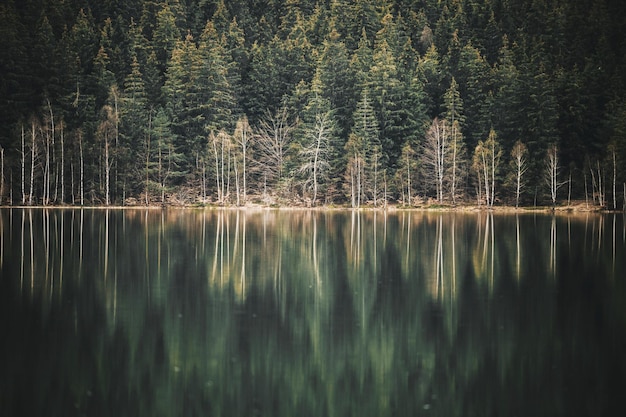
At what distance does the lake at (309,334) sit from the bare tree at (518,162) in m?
53.8

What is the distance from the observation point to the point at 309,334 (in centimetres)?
1789

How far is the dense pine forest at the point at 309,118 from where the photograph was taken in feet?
294

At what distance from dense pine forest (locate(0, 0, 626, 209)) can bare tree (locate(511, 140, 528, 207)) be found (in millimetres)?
232

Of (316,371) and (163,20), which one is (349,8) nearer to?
(163,20)

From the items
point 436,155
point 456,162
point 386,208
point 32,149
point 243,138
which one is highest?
point 243,138

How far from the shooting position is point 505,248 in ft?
127

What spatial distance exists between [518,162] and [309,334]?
71.3m

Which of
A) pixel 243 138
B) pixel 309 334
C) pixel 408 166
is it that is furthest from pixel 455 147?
pixel 309 334

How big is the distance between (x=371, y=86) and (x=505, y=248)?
63483 millimetres

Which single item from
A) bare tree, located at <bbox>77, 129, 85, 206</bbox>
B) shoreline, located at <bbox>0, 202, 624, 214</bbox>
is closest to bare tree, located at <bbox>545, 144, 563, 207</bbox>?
shoreline, located at <bbox>0, 202, 624, 214</bbox>

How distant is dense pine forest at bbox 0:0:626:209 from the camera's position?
8956 cm

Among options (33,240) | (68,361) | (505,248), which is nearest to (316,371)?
(68,361)

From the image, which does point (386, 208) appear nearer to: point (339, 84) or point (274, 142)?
point (274, 142)

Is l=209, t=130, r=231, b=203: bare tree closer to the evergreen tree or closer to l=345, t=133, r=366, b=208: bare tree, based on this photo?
l=345, t=133, r=366, b=208: bare tree
